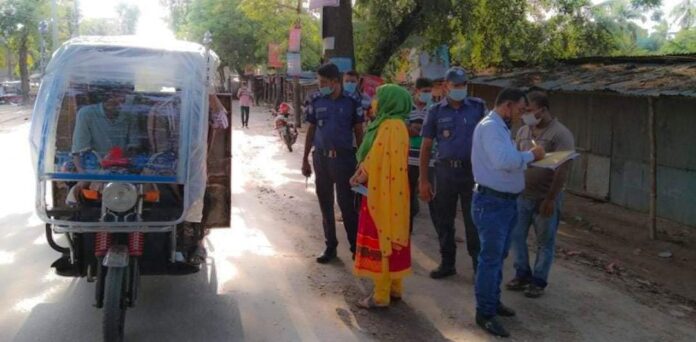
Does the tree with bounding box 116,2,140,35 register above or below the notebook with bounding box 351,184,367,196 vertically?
above

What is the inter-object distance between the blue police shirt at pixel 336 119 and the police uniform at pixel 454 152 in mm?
818

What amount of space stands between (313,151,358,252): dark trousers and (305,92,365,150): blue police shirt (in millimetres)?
142

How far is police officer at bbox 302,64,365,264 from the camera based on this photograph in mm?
6020

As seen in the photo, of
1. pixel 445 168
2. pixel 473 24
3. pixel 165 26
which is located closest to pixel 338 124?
pixel 445 168

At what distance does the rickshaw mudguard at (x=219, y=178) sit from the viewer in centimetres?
564

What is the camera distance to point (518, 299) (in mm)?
5324

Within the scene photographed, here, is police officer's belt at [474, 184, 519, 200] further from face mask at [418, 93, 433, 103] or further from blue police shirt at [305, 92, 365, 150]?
face mask at [418, 93, 433, 103]

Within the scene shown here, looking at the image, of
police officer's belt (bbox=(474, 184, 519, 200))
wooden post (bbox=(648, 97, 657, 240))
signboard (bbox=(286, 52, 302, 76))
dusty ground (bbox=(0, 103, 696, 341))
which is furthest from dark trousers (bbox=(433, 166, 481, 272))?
signboard (bbox=(286, 52, 302, 76))

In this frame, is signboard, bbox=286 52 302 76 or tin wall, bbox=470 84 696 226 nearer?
tin wall, bbox=470 84 696 226

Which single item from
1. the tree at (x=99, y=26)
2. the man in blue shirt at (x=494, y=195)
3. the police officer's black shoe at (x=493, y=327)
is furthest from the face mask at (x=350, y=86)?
the tree at (x=99, y=26)

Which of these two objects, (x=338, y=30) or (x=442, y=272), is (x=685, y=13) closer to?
(x=338, y=30)

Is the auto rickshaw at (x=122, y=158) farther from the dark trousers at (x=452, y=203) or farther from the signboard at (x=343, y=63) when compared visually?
the signboard at (x=343, y=63)

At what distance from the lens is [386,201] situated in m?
4.80

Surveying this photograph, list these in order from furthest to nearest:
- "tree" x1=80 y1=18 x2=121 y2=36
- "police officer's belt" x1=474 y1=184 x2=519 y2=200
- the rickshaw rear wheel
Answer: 1. "tree" x1=80 y1=18 x2=121 y2=36
2. "police officer's belt" x1=474 y1=184 x2=519 y2=200
3. the rickshaw rear wheel
